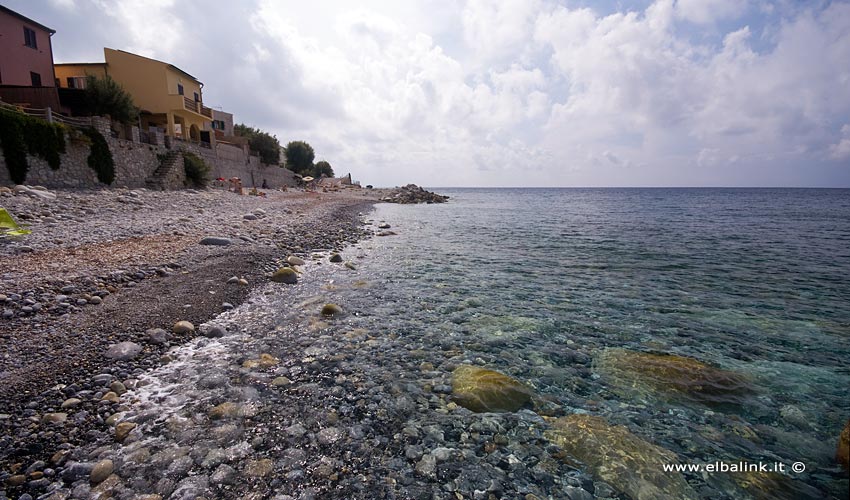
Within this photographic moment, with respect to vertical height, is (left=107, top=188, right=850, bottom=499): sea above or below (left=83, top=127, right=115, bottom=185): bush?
below

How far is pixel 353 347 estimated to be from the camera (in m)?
5.70

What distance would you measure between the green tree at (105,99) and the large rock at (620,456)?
3579cm

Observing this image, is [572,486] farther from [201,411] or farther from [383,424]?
[201,411]

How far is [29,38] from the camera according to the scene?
28.5 metres

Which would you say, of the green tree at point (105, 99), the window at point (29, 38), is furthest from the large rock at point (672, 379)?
the window at point (29, 38)

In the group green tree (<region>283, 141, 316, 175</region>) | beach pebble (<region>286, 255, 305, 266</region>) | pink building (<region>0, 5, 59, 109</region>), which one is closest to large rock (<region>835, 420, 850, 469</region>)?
beach pebble (<region>286, 255, 305, 266</region>)

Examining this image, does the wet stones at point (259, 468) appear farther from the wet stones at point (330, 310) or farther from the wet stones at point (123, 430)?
the wet stones at point (330, 310)

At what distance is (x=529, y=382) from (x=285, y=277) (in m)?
6.59

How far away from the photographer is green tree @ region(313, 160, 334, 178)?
81.6 m

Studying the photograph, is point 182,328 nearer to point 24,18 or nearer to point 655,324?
point 655,324

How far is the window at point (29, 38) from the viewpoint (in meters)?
28.1

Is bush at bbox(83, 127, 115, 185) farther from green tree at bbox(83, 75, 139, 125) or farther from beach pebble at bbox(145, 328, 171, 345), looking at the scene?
beach pebble at bbox(145, 328, 171, 345)

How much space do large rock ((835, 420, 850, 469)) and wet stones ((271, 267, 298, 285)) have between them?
9223 millimetres

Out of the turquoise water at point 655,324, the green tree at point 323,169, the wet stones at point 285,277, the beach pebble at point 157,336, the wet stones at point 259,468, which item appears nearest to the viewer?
the wet stones at point 259,468
